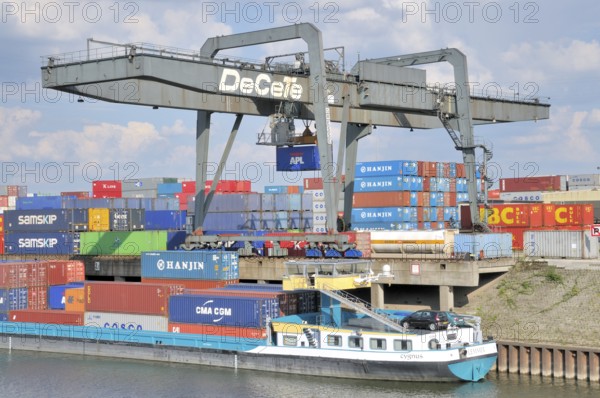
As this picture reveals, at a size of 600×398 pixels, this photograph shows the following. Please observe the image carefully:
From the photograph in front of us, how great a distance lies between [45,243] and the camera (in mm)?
64375

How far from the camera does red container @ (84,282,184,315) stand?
43438 millimetres

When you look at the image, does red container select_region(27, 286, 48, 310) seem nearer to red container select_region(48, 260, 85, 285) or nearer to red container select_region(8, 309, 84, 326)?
red container select_region(48, 260, 85, 285)

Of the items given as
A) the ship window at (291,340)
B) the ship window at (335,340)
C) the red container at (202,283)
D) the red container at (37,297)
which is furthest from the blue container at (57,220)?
the ship window at (335,340)

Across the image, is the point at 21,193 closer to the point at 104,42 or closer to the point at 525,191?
the point at 525,191

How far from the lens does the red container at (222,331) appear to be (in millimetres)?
41094

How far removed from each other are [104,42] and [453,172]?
3714cm

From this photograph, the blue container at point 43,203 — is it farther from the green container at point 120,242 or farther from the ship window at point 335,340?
the ship window at point 335,340

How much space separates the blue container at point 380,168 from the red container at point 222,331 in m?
26.1

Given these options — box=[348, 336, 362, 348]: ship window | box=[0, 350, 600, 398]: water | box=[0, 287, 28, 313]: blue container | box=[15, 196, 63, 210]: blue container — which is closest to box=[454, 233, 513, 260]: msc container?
box=[0, 350, 600, 398]: water

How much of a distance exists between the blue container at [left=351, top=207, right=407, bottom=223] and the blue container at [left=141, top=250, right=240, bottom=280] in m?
18.9

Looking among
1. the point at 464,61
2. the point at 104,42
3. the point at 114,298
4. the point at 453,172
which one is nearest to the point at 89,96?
the point at 104,42

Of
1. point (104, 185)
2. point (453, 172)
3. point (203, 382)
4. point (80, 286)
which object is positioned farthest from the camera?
point (104, 185)

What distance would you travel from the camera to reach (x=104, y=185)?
103 metres

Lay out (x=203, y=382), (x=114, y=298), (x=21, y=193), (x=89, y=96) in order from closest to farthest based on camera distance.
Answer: (x=203, y=382), (x=89, y=96), (x=114, y=298), (x=21, y=193)
